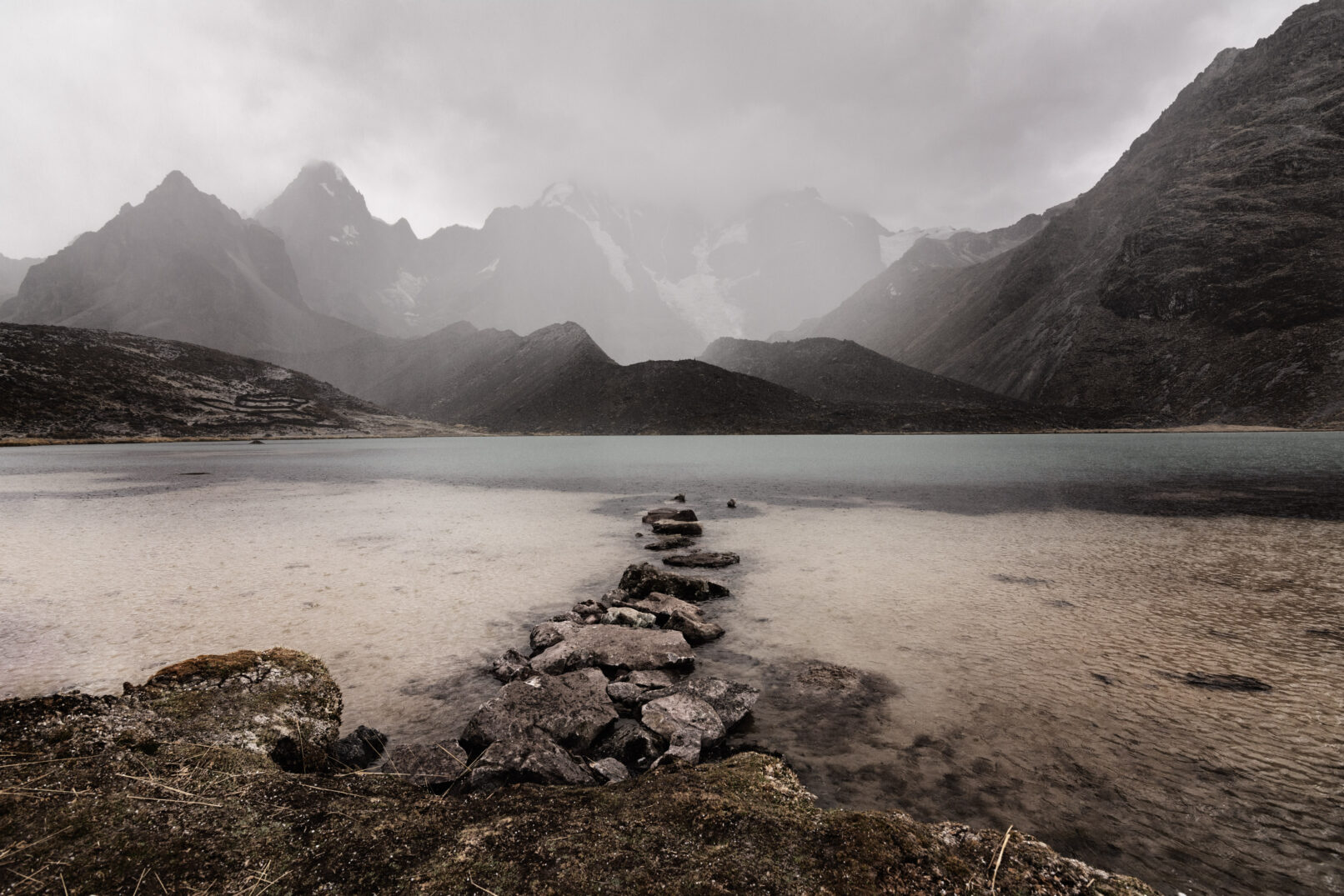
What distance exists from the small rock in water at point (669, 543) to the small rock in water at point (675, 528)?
1171mm

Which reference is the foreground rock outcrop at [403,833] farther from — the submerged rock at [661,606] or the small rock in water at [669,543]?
the small rock in water at [669,543]

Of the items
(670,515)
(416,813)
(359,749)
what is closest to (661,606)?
(359,749)

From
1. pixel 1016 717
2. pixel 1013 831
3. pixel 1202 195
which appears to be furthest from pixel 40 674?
pixel 1202 195

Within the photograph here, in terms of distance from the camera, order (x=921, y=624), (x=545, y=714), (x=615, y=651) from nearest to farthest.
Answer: (x=545, y=714) → (x=615, y=651) → (x=921, y=624)

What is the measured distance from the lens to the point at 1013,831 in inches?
218

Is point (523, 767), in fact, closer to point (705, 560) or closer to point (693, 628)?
point (693, 628)

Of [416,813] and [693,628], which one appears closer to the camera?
[416,813]

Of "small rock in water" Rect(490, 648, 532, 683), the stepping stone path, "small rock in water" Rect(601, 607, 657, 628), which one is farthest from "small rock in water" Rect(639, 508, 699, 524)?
"small rock in water" Rect(490, 648, 532, 683)

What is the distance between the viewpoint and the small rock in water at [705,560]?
23.2 meters

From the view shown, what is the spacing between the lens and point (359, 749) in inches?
340

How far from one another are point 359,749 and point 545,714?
115 inches

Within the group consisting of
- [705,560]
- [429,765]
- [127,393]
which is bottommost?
[705,560]

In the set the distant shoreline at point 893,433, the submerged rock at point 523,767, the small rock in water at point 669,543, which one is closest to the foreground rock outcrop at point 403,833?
Result: the submerged rock at point 523,767

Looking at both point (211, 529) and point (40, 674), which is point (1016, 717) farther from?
point (211, 529)
